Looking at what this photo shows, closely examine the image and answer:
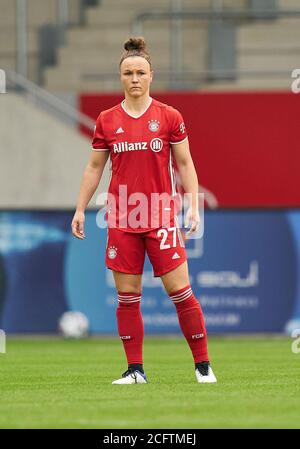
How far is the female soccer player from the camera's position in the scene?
9562 mm

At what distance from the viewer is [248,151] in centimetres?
2162

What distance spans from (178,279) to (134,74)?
53.4 inches

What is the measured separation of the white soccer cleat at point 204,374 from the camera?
384 inches

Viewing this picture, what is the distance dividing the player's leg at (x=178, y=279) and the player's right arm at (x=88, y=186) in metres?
0.48

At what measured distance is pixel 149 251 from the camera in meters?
9.67

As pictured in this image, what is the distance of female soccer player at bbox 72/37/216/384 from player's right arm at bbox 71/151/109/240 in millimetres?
95

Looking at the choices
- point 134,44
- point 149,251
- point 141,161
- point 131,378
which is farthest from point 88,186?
point 131,378

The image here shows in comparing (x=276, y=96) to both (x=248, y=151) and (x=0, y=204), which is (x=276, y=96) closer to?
(x=248, y=151)

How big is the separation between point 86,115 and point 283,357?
8.95 meters

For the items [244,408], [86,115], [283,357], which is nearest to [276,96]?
[86,115]

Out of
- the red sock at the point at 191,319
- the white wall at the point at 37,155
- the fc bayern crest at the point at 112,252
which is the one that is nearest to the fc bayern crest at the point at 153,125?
the fc bayern crest at the point at 112,252

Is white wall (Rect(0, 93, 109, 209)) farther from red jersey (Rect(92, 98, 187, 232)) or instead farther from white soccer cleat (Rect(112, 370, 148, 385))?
red jersey (Rect(92, 98, 187, 232))

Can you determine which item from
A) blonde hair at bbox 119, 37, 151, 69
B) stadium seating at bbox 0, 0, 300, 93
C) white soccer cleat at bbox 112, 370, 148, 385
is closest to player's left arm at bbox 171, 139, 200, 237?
blonde hair at bbox 119, 37, 151, 69

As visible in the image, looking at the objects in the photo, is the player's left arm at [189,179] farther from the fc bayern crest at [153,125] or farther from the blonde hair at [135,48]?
the blonde hair at [135,48]
